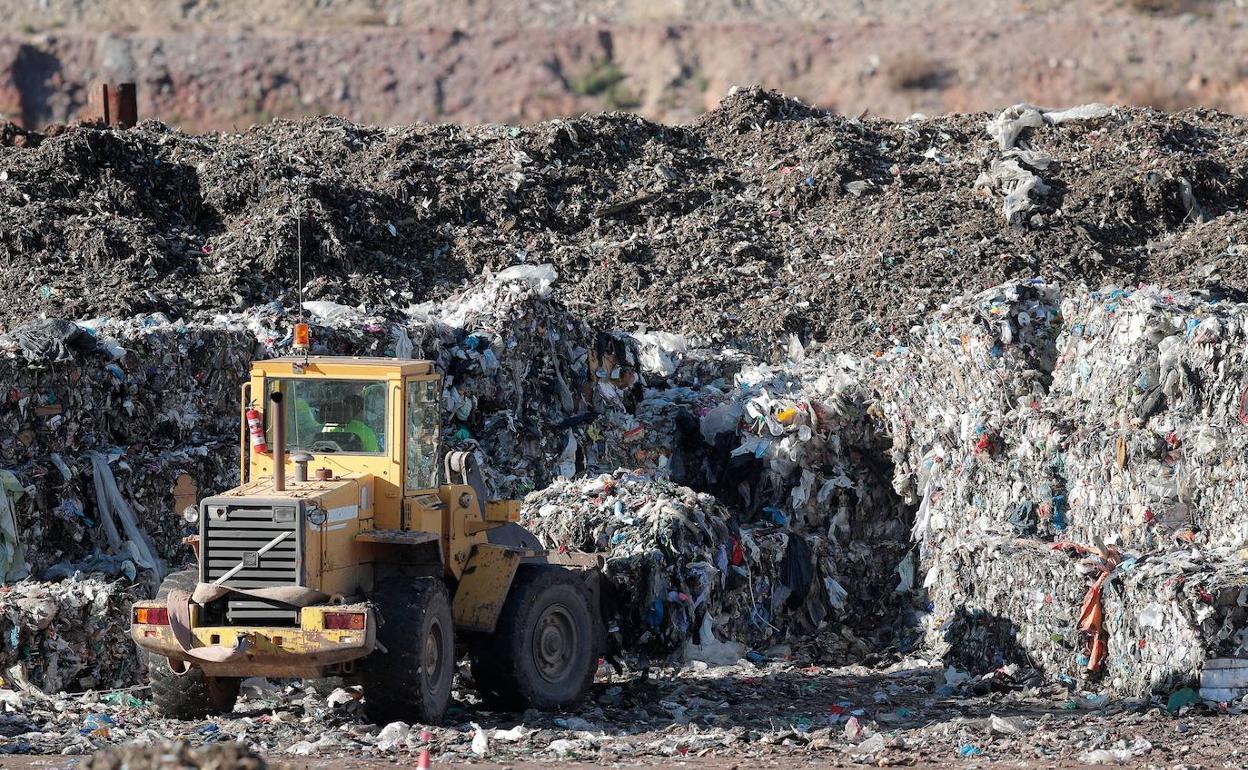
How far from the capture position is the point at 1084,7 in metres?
40.7

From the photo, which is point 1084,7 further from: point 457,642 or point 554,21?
point 457,642

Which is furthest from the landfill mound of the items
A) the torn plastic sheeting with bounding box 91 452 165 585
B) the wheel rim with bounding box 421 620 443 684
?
the wheel rim with bounding box 421 620 443 684

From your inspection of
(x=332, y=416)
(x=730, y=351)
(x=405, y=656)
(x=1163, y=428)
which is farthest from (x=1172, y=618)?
(x=730, y=351)

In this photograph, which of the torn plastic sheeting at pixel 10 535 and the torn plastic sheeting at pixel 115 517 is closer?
the torn plastic sheeting at pixel 10 535

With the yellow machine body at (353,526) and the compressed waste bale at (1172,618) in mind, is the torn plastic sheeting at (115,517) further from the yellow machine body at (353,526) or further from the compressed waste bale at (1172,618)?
the compressed waste bale at (1172,618)

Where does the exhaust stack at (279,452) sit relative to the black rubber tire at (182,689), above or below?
above

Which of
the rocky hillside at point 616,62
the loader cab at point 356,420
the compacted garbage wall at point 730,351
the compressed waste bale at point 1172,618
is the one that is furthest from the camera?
the rocky hillside at point 616,62

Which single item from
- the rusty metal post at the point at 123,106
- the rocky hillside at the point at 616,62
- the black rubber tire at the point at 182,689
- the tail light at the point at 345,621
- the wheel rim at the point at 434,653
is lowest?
the black rubber tire at the point at 182,689

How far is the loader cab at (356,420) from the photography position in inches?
335

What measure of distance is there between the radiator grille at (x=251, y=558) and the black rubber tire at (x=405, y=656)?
17.5 inches

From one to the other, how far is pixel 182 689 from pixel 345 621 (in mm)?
1180

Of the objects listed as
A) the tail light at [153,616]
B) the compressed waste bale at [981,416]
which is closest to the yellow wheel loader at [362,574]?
the tail light at [153,616]

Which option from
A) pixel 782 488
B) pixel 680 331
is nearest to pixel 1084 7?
pixel 680 331

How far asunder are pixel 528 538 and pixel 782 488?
3.59m
